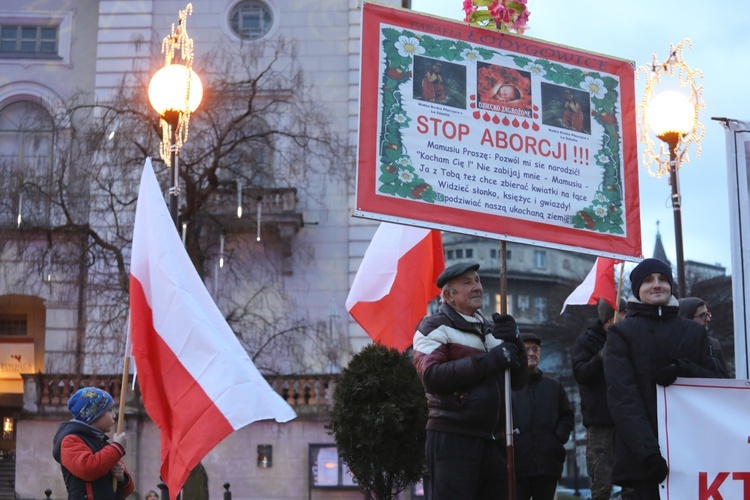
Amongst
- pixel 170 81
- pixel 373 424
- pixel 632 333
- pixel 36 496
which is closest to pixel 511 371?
pixel 632 333

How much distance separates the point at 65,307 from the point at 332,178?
6.76m

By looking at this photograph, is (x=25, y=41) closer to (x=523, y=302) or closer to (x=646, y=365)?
(x=646, y=365)

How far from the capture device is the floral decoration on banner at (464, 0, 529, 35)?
9.16 meters

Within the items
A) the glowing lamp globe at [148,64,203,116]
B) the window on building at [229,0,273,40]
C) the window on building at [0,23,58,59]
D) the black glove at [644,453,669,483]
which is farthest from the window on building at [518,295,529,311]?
the black glove at [644,453,669,483]

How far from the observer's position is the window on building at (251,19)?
28.9 metres

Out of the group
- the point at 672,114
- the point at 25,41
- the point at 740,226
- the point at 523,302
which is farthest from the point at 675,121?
the point at 523,302

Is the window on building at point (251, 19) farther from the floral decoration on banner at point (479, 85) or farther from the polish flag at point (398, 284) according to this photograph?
the floral decoration on banner at point (479, 85)

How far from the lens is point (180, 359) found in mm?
8609

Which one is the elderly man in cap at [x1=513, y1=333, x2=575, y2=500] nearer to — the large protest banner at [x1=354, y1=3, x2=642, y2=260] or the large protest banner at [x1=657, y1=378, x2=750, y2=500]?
the large protest banner at [x1=354, y1=3, x2=642, y2=260]

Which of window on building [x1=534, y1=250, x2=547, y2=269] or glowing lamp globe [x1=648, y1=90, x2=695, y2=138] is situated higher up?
window on building [x1=534, y1=250, x2=547, y2=269]

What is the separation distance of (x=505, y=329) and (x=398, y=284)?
218 inches

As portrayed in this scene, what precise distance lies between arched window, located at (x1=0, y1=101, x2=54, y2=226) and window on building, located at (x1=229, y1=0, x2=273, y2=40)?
5060 mm

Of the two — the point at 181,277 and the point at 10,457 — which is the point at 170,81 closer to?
the point at 181,277

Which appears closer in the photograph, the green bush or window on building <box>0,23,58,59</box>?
the green bush
